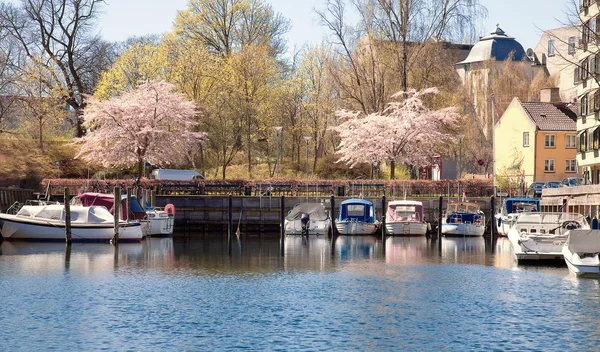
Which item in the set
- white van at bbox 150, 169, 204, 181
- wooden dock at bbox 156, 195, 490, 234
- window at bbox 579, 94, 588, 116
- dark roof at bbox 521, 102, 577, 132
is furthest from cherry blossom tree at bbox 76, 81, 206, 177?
dark roof at bbox 521, 102, 577, 132

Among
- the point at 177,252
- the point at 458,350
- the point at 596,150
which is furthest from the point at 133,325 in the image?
the point at 596,150

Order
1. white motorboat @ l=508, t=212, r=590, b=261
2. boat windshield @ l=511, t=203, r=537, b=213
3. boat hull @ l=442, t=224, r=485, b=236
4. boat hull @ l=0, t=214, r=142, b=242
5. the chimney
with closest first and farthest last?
1. white motorboat @ l=508, t=212, r=590, b=261
2. boat hull @ l=0, t=214, r=142, b=242
3. boat hull @ l=442, t=224, r=485, b=236
4. boat windshield @ l=511, t=203, r=537, b=213
5. the chimney

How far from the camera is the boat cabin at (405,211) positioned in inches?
2525

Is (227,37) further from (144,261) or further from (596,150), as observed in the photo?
(144,261)

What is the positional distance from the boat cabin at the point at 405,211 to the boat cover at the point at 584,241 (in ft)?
83.3

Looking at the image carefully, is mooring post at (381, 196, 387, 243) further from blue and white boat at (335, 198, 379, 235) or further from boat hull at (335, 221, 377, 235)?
boat hull at (335, 221, 377, 235)

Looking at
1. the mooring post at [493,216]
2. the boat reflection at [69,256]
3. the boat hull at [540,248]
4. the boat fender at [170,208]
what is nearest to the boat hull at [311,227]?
the boat fender at [170,208]

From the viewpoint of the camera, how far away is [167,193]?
226 ft

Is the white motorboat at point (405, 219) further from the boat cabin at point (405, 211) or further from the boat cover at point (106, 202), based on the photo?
the boat cover at point (106, 202)

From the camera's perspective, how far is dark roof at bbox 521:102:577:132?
84.3 metres

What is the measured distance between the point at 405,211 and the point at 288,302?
1334 inches

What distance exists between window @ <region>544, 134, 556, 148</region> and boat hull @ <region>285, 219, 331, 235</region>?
3103 cm

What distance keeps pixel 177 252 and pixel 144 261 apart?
5.31 m

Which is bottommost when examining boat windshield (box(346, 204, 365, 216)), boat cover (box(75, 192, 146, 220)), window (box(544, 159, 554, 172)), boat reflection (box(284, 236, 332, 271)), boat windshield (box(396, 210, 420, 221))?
boat reflection (box(284, 236, 332, 271))
